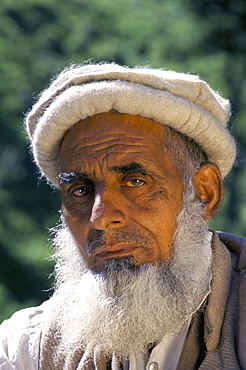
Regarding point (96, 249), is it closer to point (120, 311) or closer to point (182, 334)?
point (120, 311)

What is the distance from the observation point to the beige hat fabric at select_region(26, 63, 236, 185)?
113 inches

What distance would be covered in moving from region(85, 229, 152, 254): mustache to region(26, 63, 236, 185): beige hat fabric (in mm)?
582

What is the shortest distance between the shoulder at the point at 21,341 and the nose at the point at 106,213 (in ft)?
2.33

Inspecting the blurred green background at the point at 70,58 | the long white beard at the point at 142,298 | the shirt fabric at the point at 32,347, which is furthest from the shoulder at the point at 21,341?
the blurred green background at the point at 70,58

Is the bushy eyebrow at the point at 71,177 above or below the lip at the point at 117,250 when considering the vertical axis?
above

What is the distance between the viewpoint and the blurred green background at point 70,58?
22.5 feet

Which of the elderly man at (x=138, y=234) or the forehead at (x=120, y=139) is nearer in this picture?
the elderly man at (x=138, y=234)

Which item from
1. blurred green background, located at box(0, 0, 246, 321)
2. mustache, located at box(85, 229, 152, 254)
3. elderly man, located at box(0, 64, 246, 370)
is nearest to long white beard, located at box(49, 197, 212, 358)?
elderly man, located at box(0, 64, 246, 370)

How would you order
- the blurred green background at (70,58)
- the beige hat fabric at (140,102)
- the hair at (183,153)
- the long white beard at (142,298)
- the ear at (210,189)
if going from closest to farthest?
1. the long white beard at (142,298)
2. the beige hat fabric at (140,102)
3. the hair at (183,153)
4. the ear at (210,189)
5. the blurred green background at (70,58)

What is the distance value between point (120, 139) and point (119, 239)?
497 millimetres

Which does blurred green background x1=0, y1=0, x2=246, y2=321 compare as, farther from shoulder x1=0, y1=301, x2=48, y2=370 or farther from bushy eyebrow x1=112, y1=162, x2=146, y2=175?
bushy eyebrow x1=112, y1=162, x2=146, y2=175

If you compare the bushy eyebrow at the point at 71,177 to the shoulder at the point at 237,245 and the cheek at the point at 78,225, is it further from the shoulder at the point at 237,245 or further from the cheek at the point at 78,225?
the shoulder at the point at 237,245

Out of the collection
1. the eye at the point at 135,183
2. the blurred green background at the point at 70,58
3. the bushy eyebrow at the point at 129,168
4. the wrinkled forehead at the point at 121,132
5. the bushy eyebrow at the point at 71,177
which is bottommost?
the eye at the point at 135,183

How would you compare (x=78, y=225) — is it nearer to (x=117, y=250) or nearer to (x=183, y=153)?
(x=117, y=250)
